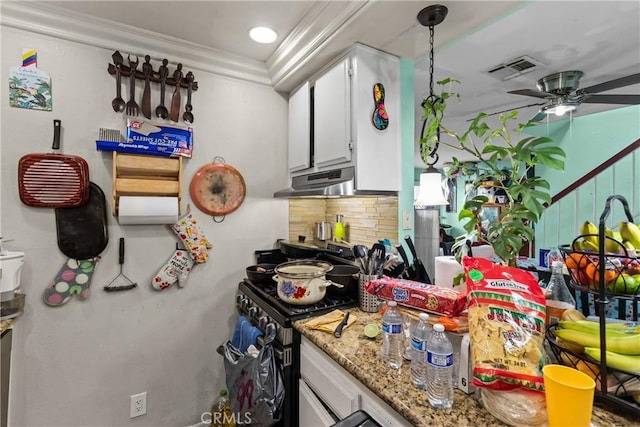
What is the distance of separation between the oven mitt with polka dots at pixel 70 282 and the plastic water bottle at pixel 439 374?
1752 mm

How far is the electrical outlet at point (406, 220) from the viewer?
1.70 meters

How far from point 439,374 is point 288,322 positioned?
0.71 meters

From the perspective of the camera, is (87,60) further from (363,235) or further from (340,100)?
(363,235)

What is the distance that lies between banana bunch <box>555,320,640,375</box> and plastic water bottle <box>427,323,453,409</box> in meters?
0.31

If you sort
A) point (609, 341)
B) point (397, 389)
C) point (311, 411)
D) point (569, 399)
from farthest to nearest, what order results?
point (311, 411), point (397, 389), point (609, 341), point (569, 399)

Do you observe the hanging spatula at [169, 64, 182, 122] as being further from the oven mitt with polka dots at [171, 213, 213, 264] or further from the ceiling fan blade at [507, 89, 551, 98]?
the ceiling fan blade at [507, 89, 551, 98]

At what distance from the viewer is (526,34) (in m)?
1.70

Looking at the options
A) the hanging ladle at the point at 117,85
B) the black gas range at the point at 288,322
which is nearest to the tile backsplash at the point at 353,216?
the black gas range at the point at 288,322

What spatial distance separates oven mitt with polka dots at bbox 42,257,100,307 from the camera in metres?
1.49

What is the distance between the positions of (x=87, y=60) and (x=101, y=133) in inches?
16.3

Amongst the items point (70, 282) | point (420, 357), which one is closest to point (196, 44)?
point (70, 282)

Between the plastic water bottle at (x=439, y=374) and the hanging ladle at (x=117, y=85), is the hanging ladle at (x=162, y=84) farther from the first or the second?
the plastic water bottle at (x=439, y=374)

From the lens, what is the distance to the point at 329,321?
1238mm

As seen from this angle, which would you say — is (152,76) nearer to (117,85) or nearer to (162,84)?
(162,84)
